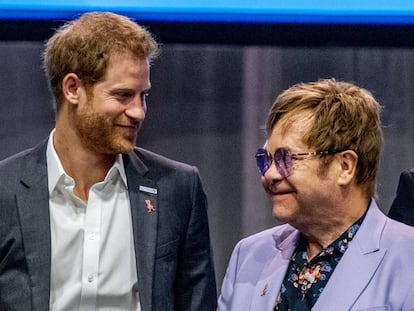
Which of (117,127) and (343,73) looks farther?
(343,73)

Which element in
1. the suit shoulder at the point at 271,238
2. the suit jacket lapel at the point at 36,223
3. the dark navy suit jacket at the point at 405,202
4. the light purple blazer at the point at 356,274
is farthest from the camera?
the dark navy suit jacket at the point at 405,202

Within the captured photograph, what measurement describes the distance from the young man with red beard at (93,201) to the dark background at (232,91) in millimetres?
1026

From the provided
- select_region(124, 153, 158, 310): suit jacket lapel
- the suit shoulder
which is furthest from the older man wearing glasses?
select_region(124, 153, 158, 310): suit jacket lapel

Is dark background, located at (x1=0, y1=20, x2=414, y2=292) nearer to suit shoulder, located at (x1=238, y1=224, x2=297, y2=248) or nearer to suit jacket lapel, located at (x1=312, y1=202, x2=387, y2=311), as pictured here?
suit shoulder, located at (x1=238, y1=224, x2=297, y2=248)

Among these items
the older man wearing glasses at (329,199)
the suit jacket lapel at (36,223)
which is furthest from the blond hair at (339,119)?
the suit jacket lapel at (36,223)

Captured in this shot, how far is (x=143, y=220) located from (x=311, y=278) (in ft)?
1.71

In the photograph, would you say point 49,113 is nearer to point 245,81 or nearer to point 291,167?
point 245,81

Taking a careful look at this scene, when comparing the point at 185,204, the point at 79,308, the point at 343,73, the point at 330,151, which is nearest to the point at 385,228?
the point at 330,151

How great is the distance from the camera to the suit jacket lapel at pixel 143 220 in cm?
233

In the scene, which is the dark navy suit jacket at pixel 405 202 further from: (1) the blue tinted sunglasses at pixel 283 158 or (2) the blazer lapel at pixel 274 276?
(1) the blue tinted sunglasses at pixel 283 158

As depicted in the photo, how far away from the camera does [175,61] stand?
3.48m

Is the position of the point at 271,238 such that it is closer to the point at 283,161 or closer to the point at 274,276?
the point at 274,276

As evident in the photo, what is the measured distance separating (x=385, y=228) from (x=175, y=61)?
63.0 inches

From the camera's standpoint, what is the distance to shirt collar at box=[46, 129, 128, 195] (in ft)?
7.80
